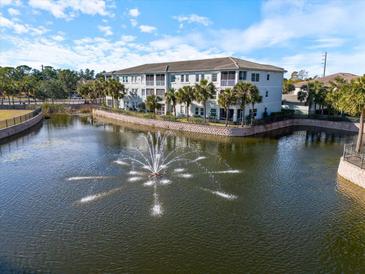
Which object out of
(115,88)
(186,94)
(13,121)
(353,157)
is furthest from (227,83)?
(13,121)

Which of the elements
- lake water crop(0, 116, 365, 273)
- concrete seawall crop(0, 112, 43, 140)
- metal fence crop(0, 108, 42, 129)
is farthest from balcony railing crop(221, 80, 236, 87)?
metal fence crop(0, 108, 42, 129)

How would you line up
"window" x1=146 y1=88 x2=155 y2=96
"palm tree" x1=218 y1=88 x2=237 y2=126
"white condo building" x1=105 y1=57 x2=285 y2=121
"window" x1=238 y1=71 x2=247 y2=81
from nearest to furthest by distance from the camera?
"palm tree" x1=218 y1=88 x2=237 y2=126 < "window" x1=238 y1=71 x2=247 y2=81 < "white condo building" x1=105 y1=57 x2=285 y2=121 < "window" x1=146 y1=88 x2=155 y2=96

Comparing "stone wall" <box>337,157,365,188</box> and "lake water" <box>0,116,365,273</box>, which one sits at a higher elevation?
"stone wall" <box>337,157,365,188</box>

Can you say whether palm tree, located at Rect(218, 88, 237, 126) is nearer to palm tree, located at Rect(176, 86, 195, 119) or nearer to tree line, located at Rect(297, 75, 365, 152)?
palm tree, located at Rect(176, 86, 195, 119)

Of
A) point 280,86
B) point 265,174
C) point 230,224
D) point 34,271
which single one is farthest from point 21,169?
point 280,86

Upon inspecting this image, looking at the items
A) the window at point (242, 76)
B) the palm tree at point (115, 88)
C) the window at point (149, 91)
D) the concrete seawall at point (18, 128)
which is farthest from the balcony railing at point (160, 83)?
the concrete seawall at point (18, 128)

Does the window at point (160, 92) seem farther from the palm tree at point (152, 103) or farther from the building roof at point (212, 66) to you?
the palm tree at point (152, 103)

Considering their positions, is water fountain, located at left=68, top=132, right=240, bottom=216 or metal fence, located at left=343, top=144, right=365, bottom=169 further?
metal fence, located at left=343, top=144, right=365, bottom=169
